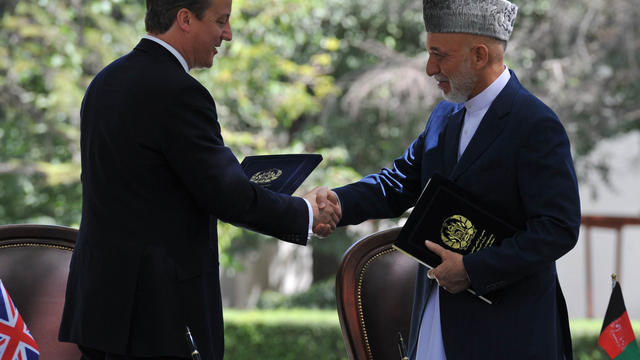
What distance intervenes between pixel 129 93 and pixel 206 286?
555 mm

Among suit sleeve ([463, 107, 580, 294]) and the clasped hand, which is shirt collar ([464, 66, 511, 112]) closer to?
suit sleeve ([463, 107, 580, 294])

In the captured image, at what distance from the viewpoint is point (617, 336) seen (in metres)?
2.62

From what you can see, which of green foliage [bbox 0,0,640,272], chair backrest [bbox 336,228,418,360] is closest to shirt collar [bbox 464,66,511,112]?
chair backrest [bbox 336,228,418,360]

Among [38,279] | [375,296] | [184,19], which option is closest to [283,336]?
[375,296]

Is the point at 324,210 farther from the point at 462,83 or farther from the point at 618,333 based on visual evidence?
the point at 618,333

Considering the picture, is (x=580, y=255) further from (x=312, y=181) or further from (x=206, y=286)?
(x=206, y=286)

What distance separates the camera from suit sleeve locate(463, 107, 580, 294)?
208 cm

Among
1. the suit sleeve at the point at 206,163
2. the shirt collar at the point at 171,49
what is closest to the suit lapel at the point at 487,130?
the suit sleeve at the point at 206,163

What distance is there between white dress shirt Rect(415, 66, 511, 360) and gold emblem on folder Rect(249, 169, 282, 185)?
1.91 ft

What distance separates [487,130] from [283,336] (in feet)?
14.2

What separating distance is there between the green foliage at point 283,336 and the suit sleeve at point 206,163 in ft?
12.9

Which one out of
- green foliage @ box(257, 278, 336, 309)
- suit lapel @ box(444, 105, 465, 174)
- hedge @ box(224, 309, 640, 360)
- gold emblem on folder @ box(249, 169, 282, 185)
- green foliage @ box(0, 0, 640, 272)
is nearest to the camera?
suit lapel @ box(444, 105, 465, 174)

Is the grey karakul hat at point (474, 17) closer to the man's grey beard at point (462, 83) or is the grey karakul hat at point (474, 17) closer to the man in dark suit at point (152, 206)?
the man's grey beard at point (462, 83)

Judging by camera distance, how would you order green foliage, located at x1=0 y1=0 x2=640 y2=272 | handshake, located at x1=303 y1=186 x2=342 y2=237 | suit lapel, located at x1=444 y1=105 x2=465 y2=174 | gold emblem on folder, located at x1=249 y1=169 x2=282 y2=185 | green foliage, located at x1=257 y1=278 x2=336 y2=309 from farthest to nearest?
green foliage, located at x1=257 y1=278 x2=336 y2=309 → green foliage, located at x1=0 y1=0 x2=640 y2=272 → handshake, located at x1=303 y1=186 x2=342 y2=237 → gold emblem on folder, located at x1=249 y1=169 x2=282 y2=185 → suit lapel, located at x1=444 y1=105 x2=465 y2=174
